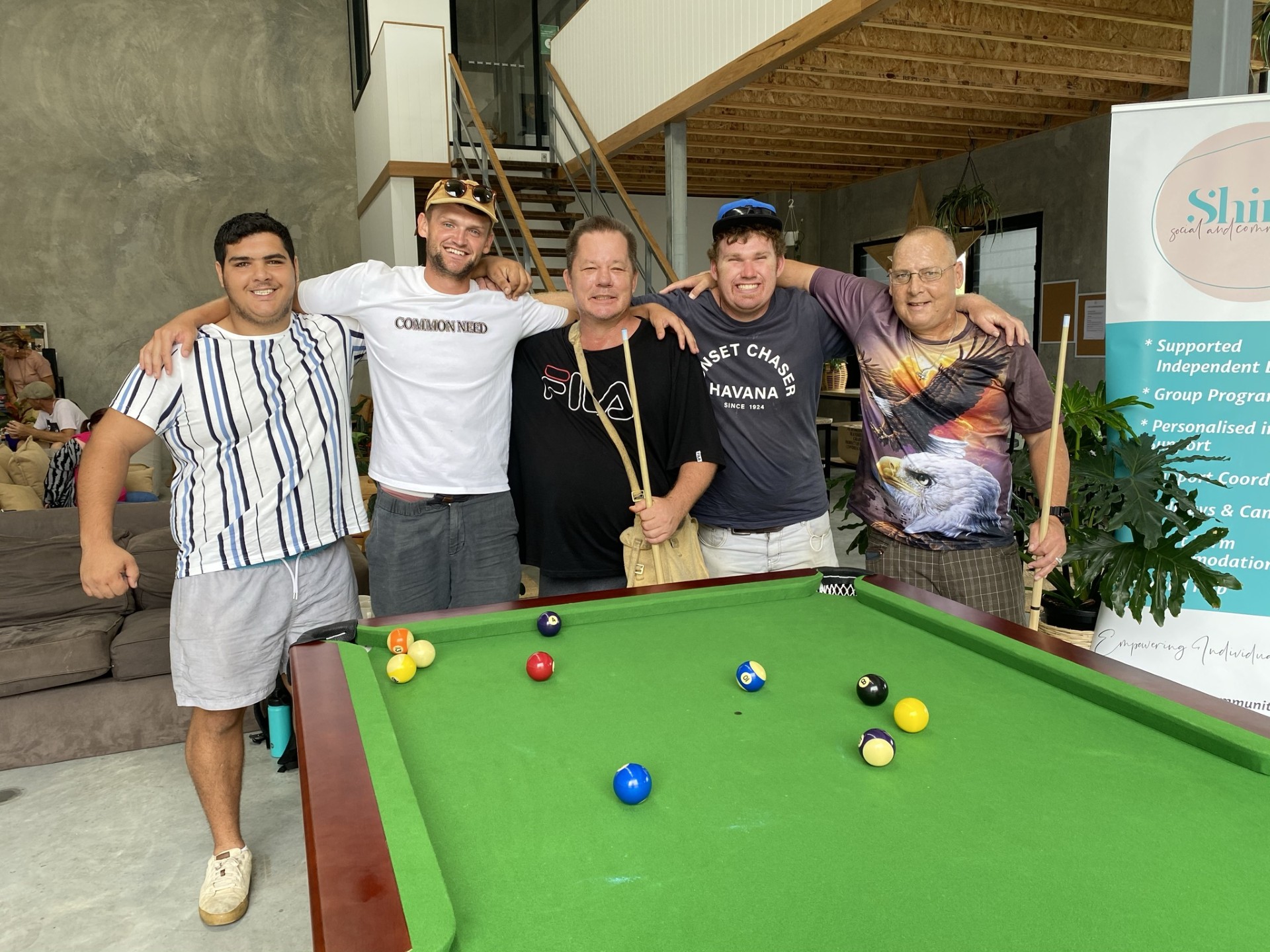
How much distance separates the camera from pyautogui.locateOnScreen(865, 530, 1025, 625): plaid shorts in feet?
8.11

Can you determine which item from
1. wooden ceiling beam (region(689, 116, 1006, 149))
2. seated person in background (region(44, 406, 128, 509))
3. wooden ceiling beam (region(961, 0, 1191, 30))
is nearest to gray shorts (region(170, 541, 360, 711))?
seated person in background (region(44, 406, 128, 509))

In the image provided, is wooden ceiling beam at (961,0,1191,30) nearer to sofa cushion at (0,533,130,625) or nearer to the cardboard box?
the cardboard box

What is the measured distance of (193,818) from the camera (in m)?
2.82

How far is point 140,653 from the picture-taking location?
3.33 metres

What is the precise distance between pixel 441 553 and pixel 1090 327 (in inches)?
253

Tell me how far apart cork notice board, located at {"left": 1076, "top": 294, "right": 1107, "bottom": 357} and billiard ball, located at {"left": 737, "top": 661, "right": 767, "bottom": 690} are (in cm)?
661

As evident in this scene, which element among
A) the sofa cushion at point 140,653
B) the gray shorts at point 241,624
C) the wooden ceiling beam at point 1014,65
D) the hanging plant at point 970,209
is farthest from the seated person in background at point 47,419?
the hanging plant at point 970,209

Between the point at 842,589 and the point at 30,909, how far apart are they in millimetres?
2314

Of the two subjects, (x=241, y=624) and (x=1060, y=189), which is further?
(x=1060, y=189)

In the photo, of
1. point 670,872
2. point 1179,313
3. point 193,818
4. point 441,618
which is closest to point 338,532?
point 441,618

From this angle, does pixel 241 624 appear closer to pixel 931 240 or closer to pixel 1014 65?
pixel 931 240

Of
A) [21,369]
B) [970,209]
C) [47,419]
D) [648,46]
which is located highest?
[648,46]

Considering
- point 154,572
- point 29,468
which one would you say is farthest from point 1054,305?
point 29,468

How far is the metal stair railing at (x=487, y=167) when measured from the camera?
6039 millimetres
